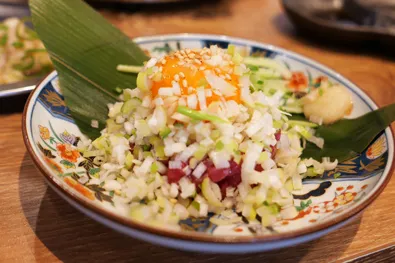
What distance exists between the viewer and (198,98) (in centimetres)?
137

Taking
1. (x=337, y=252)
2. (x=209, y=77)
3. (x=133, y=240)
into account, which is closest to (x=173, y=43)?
(x=209, y=77)

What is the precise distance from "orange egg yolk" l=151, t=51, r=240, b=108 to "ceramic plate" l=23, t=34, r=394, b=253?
0.39m

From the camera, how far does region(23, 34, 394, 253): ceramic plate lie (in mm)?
1046

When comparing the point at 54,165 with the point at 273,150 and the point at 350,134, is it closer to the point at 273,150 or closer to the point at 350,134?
the point at 273,150

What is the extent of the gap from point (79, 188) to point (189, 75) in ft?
1.75

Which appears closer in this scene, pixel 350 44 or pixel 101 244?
pixel 101 244

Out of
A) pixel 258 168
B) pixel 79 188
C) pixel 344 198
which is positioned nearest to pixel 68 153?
pixel 79 188

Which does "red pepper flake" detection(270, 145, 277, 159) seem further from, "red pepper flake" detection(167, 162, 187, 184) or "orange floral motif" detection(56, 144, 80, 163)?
"orange floral motif" detection(56, 144, 80, 163)

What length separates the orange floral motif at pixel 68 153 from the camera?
145 cm

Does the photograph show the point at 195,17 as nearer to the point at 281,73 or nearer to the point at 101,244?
the point at 281,73

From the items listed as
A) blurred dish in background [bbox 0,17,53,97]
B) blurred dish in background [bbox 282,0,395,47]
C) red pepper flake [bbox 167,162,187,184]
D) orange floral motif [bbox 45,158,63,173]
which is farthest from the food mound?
blurred dish in background [bbox 282,0,395,47]

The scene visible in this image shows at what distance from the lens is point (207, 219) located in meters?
1.26

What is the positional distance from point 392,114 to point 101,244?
3.79 feet

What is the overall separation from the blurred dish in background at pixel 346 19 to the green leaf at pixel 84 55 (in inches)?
54.7
